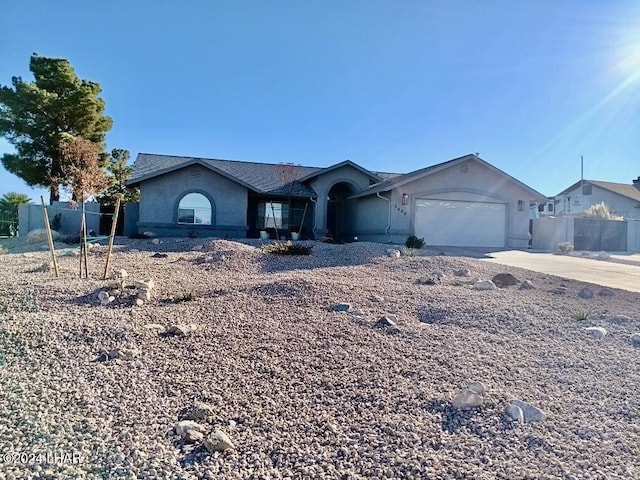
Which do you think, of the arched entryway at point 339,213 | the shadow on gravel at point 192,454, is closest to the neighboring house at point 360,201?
the arched entryway at point 339,213

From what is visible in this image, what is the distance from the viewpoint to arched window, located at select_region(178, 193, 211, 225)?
18234 mm

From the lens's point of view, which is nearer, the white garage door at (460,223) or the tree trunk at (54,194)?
the white garage door at (460,223)

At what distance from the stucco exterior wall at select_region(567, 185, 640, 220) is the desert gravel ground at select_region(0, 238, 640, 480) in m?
31.7

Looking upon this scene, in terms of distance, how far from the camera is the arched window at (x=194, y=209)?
18.2m

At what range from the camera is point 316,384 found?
3516mm

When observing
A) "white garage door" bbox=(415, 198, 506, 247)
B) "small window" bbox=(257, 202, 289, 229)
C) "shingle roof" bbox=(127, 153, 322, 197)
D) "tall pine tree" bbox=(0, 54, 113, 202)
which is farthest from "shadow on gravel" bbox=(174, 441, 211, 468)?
"tall pine tree" bbox=(0, 54, 113, 202)

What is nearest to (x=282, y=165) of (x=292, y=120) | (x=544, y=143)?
(x=292, y=120)

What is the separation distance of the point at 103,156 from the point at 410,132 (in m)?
16.3

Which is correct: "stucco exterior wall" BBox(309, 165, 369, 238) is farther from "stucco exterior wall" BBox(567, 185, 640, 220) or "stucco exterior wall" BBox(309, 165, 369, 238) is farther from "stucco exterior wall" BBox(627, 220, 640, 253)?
"stucco exterior wall" BBox(567, 185, 640, 220)

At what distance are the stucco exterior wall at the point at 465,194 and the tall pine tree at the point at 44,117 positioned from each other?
15.0 meters

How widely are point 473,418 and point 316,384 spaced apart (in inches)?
48.2

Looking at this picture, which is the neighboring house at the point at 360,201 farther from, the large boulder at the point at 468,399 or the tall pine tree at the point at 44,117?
the large boulder at the point at 468,399

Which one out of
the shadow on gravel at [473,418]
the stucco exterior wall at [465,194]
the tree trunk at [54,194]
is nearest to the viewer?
the shadow on gravel at [473,418]

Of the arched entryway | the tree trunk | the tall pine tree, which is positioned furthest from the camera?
the tree trunk
